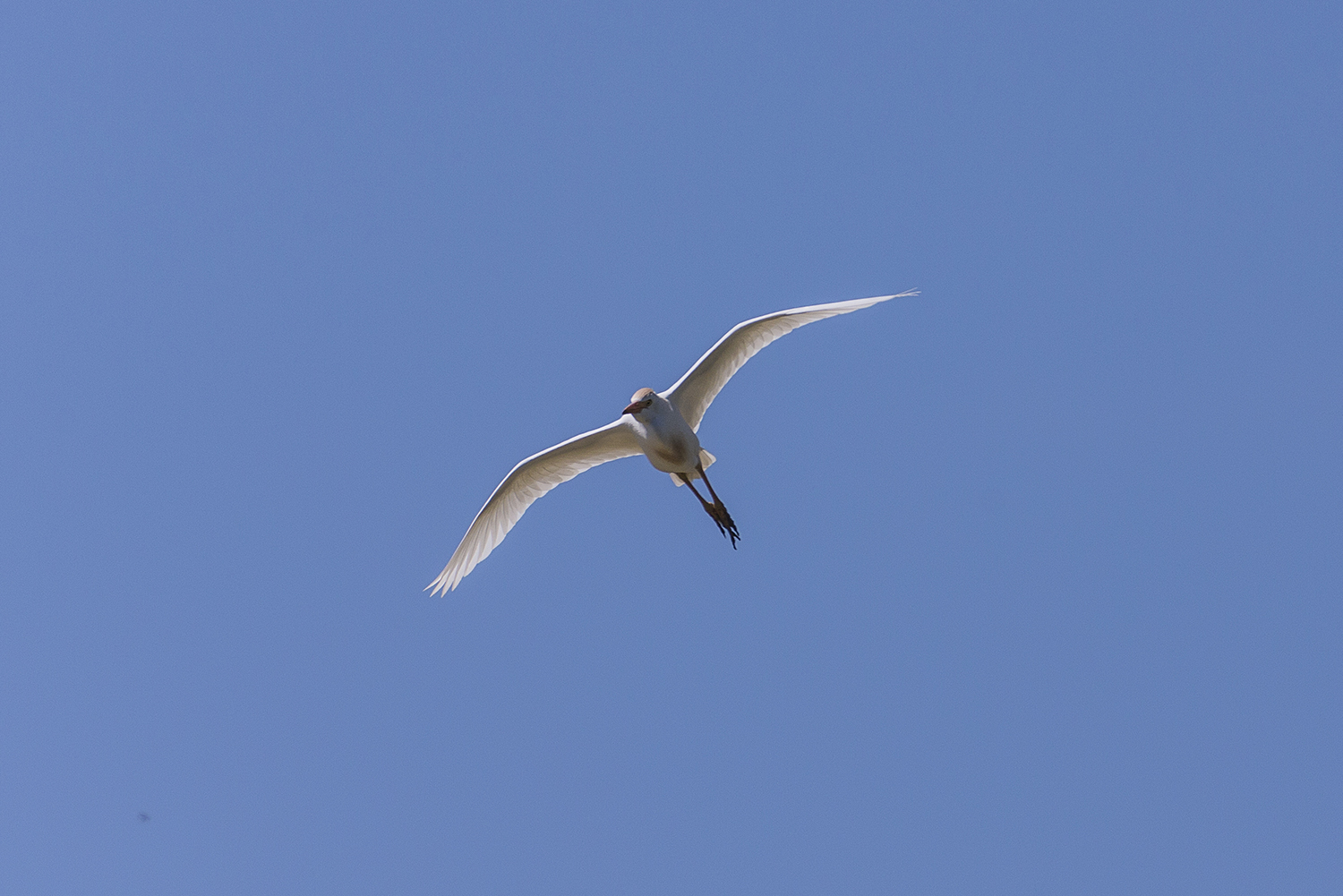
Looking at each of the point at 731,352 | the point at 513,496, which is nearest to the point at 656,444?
the point at 731,352

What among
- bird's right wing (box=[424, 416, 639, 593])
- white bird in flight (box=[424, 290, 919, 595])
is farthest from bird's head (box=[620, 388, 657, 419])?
bird's right wing (box=[424, 416, 639, 593])

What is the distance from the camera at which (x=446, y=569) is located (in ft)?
83.9

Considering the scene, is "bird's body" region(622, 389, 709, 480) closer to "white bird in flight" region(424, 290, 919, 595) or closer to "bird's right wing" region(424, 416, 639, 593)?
"white bird in flight" region(424, 290, 919, 595)

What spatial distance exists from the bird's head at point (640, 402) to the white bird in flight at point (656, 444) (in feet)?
0.04

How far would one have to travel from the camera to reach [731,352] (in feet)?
78.6

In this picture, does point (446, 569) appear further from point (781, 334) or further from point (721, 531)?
point (781, 334)

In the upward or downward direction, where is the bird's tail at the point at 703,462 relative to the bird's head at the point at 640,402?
downward

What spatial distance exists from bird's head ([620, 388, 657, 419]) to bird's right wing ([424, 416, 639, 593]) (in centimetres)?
179

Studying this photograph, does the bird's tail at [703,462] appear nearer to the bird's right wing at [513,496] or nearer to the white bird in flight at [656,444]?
the white bird in flight at [656,444]

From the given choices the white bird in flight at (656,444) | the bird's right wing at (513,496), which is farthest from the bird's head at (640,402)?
the bird's right wing at (513,496)

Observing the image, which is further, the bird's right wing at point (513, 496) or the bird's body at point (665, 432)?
the bird's right wing at point (513, 496)

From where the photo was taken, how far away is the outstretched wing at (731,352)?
76.6 feet

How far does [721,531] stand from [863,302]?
160 inches

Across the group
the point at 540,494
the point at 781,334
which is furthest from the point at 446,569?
the point at 781,334
